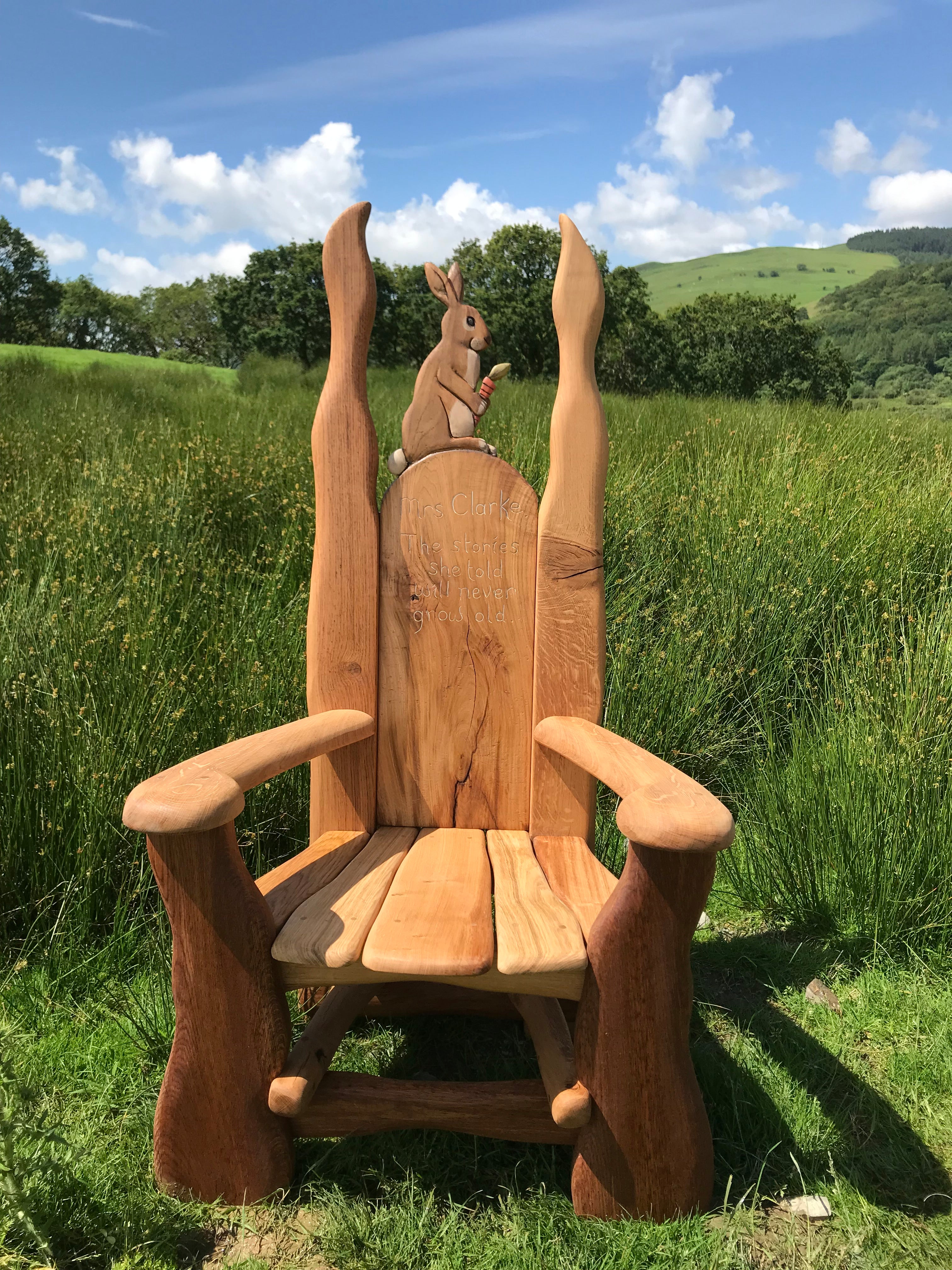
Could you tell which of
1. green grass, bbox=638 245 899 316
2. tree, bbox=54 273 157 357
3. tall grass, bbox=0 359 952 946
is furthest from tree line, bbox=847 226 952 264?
tall grass, bbox=0 359 952 946

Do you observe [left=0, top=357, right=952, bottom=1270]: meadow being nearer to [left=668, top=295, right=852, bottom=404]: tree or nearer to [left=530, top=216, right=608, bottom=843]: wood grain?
[left=530, top=216, right=608, bottom=843]: wood grain

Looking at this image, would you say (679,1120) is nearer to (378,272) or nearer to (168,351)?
(378,272)

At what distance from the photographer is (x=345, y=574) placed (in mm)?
1728

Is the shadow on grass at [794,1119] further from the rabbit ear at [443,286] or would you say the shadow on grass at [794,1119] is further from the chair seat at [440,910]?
the rabbit ear at [443,286]

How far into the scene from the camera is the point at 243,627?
2.54 metres

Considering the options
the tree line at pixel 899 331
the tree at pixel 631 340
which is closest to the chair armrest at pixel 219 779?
the tree at pixel 631 340

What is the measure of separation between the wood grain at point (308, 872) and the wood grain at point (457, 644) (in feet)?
0.42

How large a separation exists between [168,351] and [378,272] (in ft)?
85.9

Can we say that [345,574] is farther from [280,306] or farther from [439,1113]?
[280,306]

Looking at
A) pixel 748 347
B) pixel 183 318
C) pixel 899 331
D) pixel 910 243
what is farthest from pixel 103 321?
pixel 910 243

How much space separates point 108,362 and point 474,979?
66.6 feet

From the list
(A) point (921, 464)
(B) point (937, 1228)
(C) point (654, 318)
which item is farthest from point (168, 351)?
(B) point (937, 1228)

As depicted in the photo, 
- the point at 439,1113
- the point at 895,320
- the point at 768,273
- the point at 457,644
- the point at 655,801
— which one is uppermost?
the point at 768,273

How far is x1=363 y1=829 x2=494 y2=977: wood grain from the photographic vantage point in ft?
3.69
